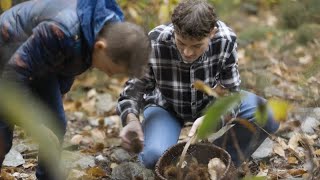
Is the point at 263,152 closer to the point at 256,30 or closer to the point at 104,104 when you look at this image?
the point at 104,104

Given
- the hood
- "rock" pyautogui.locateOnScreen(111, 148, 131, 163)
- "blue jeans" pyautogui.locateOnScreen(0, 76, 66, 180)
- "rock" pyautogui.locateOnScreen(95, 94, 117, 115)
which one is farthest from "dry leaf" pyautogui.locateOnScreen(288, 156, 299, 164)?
"rock" pyautogui.locateOnScreen(95, 94, 117, 115)

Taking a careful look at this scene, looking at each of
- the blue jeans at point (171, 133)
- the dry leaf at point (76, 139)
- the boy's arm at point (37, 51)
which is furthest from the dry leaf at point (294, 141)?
the boy's arm at point (37, 51)

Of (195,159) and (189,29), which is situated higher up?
(189,29)

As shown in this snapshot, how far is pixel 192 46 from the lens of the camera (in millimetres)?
2461

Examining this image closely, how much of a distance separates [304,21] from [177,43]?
5.90 ft

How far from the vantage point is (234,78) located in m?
2.75

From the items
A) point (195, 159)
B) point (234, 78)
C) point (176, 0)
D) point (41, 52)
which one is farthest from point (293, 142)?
point (41, 52)

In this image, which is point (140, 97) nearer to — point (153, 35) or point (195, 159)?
point (153, 35)

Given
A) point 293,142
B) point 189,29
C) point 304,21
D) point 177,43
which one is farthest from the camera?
point 304,21

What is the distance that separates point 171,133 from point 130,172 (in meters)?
0.28

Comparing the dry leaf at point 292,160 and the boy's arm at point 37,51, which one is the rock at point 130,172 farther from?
the boy's arm at point 37,51

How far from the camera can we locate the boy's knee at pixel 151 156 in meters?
2.68

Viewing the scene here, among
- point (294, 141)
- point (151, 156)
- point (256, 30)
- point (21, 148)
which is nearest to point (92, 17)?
point (151, 156)

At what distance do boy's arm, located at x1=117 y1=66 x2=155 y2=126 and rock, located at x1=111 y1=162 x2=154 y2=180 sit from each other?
0.28 metres
